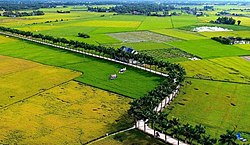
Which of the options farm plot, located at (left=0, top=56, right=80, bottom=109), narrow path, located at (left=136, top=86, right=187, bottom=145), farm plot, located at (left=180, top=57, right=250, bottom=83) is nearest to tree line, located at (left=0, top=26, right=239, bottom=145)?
narrow path, located at (left=136, top=86, right=187, bottom=145)

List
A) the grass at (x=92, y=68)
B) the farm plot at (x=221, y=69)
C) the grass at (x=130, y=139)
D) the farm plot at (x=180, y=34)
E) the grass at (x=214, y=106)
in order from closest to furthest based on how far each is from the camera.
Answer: the grass at (x=130, y=139) < the grass at (x=214, y=106) < the grass at (x=92, y=68) < the farm plot at (x=221, y=69) < the farm plot at (x=180, y=34)

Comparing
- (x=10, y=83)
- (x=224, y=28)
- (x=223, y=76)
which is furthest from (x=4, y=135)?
(x=224, y=28)

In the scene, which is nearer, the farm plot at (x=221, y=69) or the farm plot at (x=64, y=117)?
the farm plot at (x=64, y=117)

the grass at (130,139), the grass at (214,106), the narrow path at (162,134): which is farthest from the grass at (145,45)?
the grass at (130,139)

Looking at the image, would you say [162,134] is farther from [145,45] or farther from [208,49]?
[145,45]

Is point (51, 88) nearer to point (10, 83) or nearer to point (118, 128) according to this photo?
point (10, 83)

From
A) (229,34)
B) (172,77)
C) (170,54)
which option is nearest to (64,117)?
(172,77)

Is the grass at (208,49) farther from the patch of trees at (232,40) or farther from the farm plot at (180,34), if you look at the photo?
the farm plot at (180,34)

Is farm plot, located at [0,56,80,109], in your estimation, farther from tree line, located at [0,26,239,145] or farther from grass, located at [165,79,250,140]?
grass, located at [165,79,250,140]
